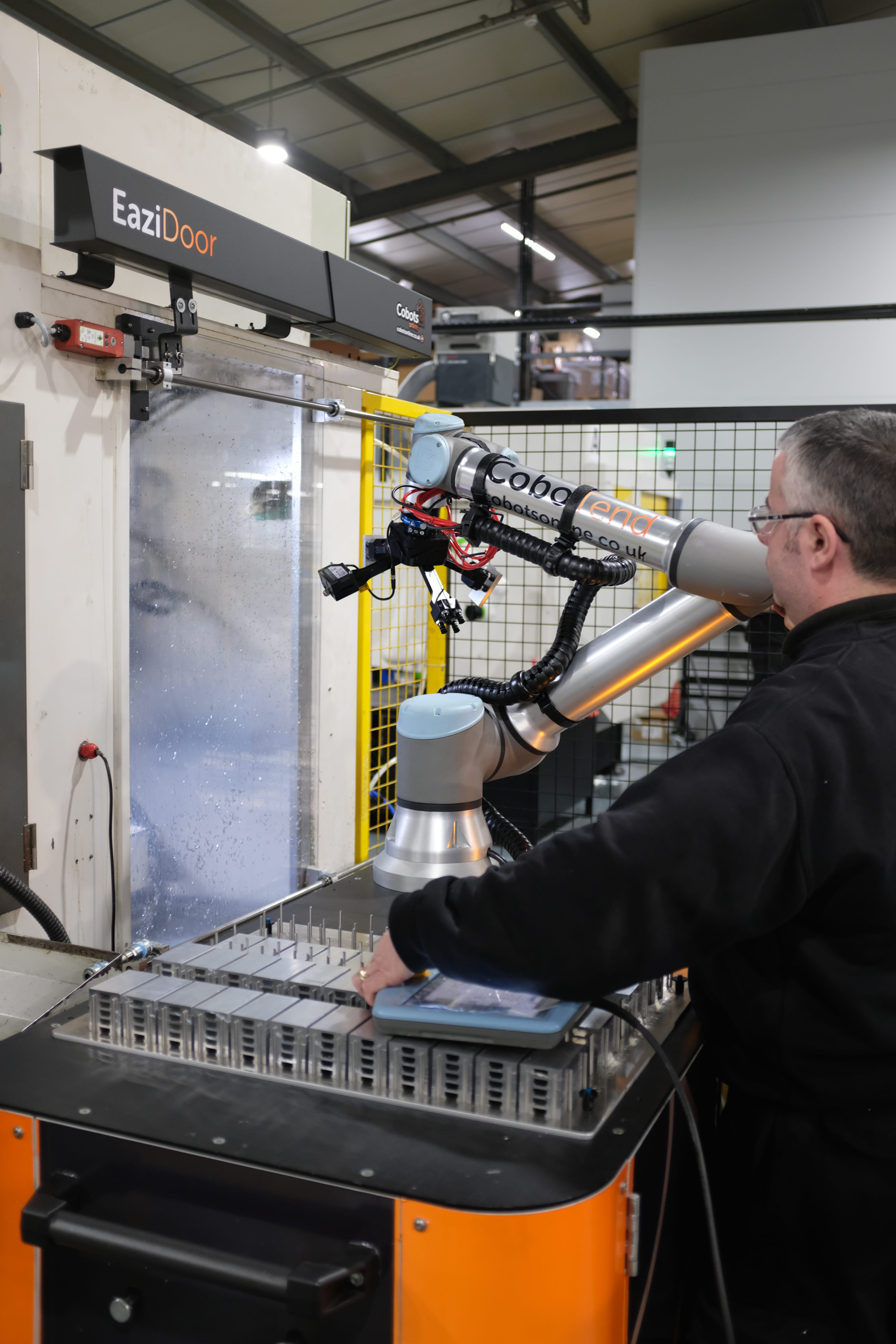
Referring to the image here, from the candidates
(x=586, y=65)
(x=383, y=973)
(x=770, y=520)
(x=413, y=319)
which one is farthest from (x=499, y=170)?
(x=383, y=973)

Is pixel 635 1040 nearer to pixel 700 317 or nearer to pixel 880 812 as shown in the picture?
pixel 880 812

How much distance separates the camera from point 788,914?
3.11 ft

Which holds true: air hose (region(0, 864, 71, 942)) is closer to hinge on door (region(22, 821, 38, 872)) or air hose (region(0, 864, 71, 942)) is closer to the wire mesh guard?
hinge on door (region(22, 821, 38, 872))

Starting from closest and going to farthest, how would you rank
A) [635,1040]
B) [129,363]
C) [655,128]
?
1. [635,1040]
2. [129,363]
3. [655,128]

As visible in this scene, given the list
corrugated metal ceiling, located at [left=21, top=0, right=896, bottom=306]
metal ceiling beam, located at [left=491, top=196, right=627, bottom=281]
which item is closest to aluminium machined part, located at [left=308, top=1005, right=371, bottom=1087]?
corrugated metal ceiling, located at [left=21, top=0, right=896, bottom=306]

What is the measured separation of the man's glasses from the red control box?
4.68 ft

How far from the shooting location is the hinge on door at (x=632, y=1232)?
2.92 ft

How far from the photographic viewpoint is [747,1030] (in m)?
1.04

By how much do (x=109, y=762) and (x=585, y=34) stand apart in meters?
5.27

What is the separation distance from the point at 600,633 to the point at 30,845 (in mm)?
1947

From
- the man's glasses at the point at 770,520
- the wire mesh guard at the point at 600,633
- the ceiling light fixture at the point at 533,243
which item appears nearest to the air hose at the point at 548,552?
the man's glasses at the point at 770,520

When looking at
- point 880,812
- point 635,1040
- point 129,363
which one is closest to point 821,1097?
point 635,1040

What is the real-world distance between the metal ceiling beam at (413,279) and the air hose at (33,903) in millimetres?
6717

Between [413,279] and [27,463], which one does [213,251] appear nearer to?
[27,463]
